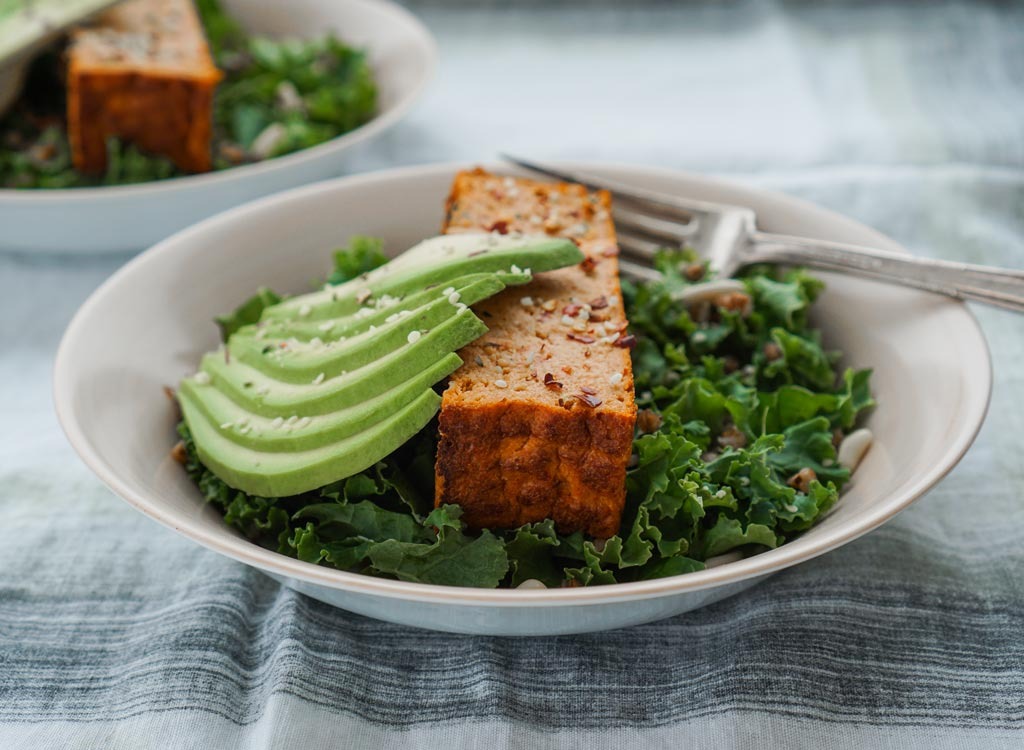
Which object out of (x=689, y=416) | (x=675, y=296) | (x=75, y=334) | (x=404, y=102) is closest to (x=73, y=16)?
(x=404, y=102)

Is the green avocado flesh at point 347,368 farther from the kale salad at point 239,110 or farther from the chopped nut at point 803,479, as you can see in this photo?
the kale salad at point 239,110

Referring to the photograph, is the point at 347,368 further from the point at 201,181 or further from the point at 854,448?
the point at 201,181

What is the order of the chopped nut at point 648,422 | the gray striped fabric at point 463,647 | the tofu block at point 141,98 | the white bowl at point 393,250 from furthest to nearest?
the tofu block at point 141,98 < the chopped nut at point 648,422 < the gray striped fabric at point 463,647 < the white bowl at point 393,250

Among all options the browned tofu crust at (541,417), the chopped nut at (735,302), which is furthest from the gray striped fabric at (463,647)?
the chopped nut at (735,302)

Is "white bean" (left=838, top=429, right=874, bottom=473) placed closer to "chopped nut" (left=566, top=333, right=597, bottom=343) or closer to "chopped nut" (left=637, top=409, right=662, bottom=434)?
"chopped nut" (left=637, top=409, right=662, bottom=434)

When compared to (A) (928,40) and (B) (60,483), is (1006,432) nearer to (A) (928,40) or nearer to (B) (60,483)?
(B) (60,483)
